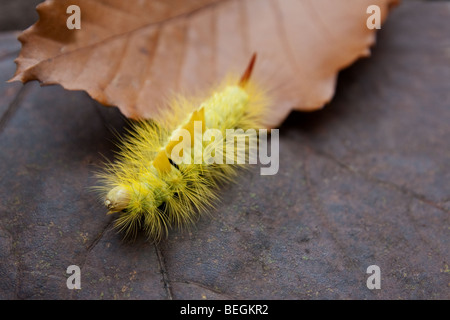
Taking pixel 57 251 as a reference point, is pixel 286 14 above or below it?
above

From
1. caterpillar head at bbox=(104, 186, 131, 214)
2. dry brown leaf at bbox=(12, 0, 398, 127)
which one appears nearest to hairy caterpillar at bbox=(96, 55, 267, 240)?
caterpillar head at bbox=(104, 186, 131, 214)

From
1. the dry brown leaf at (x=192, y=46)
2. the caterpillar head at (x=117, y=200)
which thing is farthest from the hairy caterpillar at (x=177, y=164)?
the dry brown leaf at (x=192, y=46)

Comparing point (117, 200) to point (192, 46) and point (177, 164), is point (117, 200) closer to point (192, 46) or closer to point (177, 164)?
point (177, 164)

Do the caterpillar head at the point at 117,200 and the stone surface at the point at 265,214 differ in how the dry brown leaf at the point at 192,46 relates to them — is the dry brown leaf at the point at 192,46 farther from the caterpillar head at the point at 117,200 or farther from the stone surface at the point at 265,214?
the caterpillar head at the point at 117,200

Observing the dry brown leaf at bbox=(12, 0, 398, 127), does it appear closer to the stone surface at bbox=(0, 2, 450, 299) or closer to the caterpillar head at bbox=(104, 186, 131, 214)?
the stone surface at bbox=(0, 2, 450, 299)

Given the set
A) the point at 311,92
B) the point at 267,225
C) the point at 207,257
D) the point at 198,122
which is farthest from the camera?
the point at 311,92
